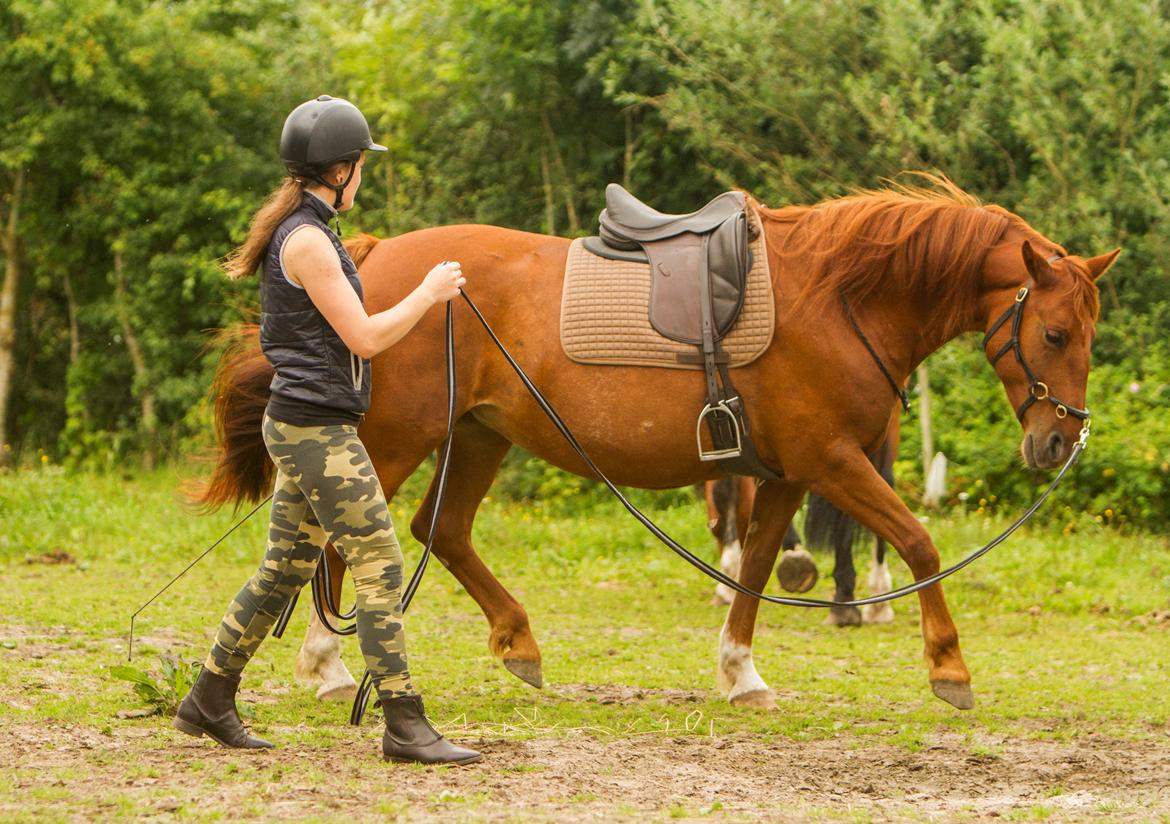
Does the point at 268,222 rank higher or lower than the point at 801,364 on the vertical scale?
higher

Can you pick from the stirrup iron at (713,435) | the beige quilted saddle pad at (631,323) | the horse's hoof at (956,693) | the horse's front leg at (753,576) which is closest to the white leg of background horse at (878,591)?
the horse's front leg at (753,576)

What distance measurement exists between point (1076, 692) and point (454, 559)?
2852 millimetres

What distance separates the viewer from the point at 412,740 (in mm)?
4363

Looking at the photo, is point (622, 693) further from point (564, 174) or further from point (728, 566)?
point (564, 174)

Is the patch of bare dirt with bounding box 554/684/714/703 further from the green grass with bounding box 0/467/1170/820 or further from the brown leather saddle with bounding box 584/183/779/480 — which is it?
the brown leather saddle with bounding box 584/183/779/480

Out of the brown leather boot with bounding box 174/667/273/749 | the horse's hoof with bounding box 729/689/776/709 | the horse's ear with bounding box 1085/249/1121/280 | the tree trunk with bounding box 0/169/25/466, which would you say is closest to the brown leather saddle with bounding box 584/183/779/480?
the horse's hoof with bounding box 729/689/776/709

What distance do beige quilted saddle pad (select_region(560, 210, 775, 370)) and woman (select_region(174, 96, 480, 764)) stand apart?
1.22 m

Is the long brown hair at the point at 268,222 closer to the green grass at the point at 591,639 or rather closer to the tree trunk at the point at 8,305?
the green grass at the point at 591,639

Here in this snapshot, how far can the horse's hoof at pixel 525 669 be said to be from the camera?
5770mm

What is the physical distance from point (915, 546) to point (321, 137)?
2.63 metres

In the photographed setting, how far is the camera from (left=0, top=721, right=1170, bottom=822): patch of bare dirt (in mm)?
3824

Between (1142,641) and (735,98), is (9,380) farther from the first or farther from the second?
(1142,641)

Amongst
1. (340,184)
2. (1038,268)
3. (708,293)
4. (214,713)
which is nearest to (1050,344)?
(1038,268)

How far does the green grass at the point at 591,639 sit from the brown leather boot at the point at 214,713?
165 millimetres
